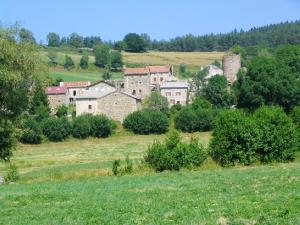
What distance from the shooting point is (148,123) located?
9238 cm

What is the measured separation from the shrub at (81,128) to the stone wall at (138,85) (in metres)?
40.9

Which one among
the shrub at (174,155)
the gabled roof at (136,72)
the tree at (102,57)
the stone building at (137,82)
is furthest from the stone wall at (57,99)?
the shrub at (174,155)

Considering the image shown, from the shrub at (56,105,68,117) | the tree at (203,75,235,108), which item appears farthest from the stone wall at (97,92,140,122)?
the tree at (203,75,235,108)

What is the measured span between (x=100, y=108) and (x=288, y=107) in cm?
3506

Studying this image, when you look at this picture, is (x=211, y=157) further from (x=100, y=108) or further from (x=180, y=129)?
(x=100, y=108)

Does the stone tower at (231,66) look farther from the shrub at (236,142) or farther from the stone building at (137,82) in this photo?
the shrub at (236,142)

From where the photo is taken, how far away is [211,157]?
3891 cm

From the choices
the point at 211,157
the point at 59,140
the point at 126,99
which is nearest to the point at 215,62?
the point at 126,99

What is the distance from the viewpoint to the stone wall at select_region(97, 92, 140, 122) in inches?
4178

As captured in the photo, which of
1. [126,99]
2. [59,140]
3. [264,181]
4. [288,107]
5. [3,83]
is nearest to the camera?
[264,181]

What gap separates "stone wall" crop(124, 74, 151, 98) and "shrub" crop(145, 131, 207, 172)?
309 feet

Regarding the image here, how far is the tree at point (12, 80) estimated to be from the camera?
3366cm

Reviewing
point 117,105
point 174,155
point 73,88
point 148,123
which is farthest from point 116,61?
point 174,155

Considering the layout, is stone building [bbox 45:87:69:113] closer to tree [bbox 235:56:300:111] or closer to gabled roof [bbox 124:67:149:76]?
gabled roof [bbox 124:67:149:76]
